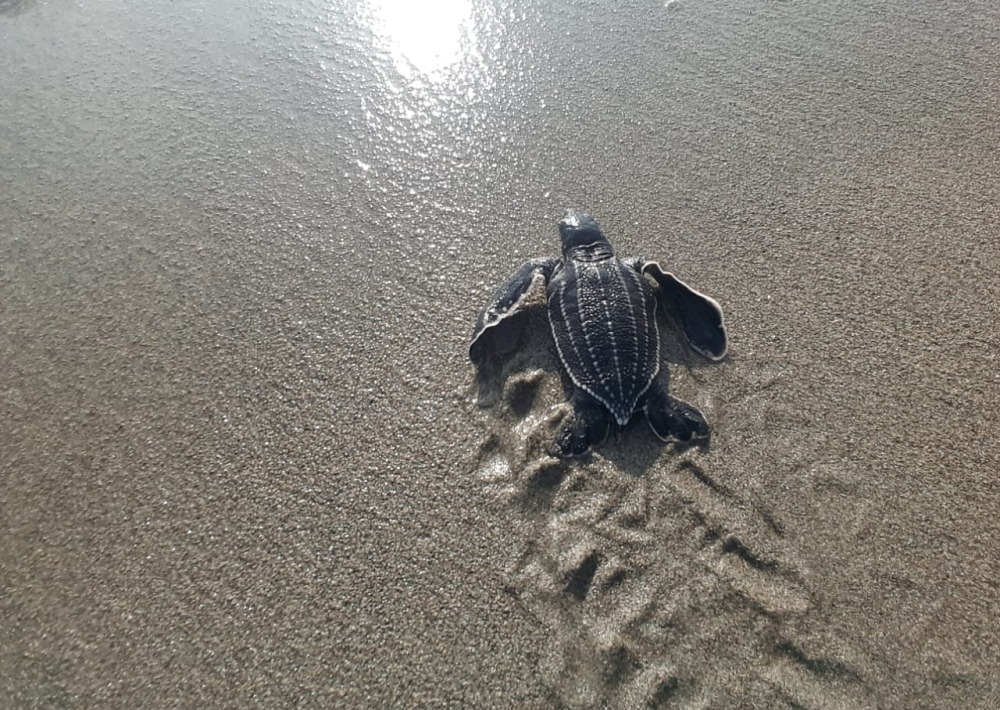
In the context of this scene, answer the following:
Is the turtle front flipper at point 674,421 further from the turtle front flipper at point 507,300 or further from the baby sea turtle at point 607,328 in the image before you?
the turtle front flipper at point 507,300

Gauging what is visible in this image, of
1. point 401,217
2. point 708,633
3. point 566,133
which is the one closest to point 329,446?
point 401,217

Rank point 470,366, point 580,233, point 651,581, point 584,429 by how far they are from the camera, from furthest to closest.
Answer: point 580,233 < point 470,366 < point 584,429 < point 651,581

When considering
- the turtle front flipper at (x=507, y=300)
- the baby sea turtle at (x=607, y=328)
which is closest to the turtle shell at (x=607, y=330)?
the baby sea turtle at (x=607, y=328)

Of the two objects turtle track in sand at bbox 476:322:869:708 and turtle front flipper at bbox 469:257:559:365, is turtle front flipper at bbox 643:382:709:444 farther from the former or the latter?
turtle front flipper at bbox 469:257:559:365

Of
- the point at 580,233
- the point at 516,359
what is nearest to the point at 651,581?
the point at 516,359

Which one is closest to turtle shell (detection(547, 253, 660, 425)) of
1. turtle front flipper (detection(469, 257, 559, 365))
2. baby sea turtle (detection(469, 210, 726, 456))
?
baby sea turtle (detection(469, 210, 726, 456))

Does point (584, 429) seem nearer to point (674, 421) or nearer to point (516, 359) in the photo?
point (674, 421)
